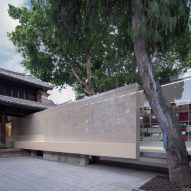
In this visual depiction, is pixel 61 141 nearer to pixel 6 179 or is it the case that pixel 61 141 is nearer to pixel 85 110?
pixel 85 110

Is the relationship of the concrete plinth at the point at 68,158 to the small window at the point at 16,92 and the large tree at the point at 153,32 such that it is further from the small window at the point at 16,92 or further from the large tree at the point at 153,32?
the small window at the point at 16,92

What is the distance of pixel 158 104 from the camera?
219 inches

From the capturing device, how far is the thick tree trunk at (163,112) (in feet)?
17.6

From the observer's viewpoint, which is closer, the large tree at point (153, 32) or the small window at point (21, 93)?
the large tree at point (153, 32)

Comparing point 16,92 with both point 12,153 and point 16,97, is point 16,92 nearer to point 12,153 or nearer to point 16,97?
point 16,97

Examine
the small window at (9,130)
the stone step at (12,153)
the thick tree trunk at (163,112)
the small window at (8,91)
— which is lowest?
the stone step at (12,153)

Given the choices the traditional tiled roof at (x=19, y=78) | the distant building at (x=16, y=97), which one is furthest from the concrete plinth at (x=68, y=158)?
the traditional tiled roof at (x=19, y=78)

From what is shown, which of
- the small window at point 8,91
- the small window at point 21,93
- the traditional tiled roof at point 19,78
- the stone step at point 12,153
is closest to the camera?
the stone step at point 12,153

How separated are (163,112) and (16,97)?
15.4 meters

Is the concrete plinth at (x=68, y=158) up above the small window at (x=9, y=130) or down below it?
below

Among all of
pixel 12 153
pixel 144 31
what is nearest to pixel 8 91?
pixel 12 153

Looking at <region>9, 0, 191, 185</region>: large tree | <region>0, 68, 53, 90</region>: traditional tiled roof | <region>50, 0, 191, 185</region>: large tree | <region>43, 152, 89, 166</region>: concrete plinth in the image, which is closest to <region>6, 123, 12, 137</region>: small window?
<region>0, 68, 53, 90</region>: traditional tiled roof

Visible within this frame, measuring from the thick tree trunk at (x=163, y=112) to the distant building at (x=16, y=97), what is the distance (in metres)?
11.4

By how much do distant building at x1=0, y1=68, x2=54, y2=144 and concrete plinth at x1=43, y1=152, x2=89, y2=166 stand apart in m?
4.87
